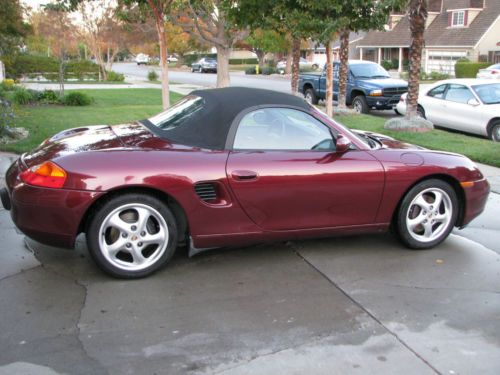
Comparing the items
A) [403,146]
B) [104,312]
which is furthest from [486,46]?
[104,312]

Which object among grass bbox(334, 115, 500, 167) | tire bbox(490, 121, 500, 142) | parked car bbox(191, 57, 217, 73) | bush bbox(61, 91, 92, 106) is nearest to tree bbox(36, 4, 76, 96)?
parked car bbox(191, 57, 217, 73)

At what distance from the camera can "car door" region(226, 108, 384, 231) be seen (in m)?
4.44

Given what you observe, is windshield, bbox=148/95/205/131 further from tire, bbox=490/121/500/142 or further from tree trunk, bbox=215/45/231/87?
tree trunk, bbox=215/45/231/87

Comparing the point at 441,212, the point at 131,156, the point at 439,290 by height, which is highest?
the point at 131,156

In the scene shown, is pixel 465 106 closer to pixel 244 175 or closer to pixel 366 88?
pixel 366 88

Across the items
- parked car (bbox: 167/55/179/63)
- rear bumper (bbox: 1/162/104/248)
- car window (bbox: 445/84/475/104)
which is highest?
parked car (bbox: 167/55/179/63)

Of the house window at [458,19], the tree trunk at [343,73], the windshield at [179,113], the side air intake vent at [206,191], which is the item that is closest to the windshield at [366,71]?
the tree trunk at [343,73]

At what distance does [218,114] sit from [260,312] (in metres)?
1.71

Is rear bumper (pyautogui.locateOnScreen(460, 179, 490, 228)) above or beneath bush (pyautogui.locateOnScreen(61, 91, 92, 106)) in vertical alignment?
beneath

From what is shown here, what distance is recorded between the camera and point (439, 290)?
4.28m

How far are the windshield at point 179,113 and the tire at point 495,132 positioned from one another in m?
8.70

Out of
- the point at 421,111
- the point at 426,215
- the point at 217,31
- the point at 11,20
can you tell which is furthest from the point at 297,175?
the point at 11,20

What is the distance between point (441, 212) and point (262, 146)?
1816 millimetres

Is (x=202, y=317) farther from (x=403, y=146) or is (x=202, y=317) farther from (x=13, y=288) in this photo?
(x=403, y=146)
